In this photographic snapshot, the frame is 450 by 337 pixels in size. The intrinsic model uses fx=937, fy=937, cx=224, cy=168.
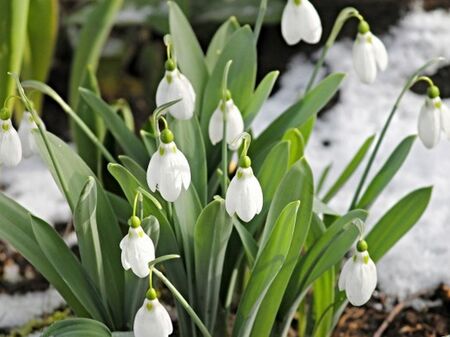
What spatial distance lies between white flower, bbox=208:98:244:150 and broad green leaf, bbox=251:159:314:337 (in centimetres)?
13

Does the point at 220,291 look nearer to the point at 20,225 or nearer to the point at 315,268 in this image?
the point at 315,268

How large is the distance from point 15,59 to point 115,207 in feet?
2.15

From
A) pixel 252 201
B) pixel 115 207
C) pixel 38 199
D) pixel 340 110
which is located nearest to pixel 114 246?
pixel 115 207

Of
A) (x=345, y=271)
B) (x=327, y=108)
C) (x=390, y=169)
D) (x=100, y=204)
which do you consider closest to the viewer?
(x=345, y=271)

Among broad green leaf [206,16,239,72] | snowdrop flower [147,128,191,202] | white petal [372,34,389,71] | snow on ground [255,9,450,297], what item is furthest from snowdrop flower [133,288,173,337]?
snow on ground [255,9,450,297]

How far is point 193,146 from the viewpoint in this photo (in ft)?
6.34

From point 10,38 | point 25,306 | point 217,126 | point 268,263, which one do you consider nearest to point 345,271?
point 268,263

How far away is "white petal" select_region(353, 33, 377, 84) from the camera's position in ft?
6.15

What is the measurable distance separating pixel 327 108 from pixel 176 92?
146cm

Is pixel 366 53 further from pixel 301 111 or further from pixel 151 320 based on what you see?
pixel 151 320

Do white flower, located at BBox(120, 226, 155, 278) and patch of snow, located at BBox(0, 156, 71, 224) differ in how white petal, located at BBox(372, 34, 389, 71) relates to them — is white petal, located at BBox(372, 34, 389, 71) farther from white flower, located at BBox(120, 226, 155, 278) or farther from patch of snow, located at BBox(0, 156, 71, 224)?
patch of snow, located at BBox(0, 156, 71, 224)

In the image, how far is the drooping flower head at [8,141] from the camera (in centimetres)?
169

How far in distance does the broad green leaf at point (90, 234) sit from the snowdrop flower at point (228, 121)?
0.26 metres

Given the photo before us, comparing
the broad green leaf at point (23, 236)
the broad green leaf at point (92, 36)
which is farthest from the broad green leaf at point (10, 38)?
the broad green leaf at point (23, 236)
